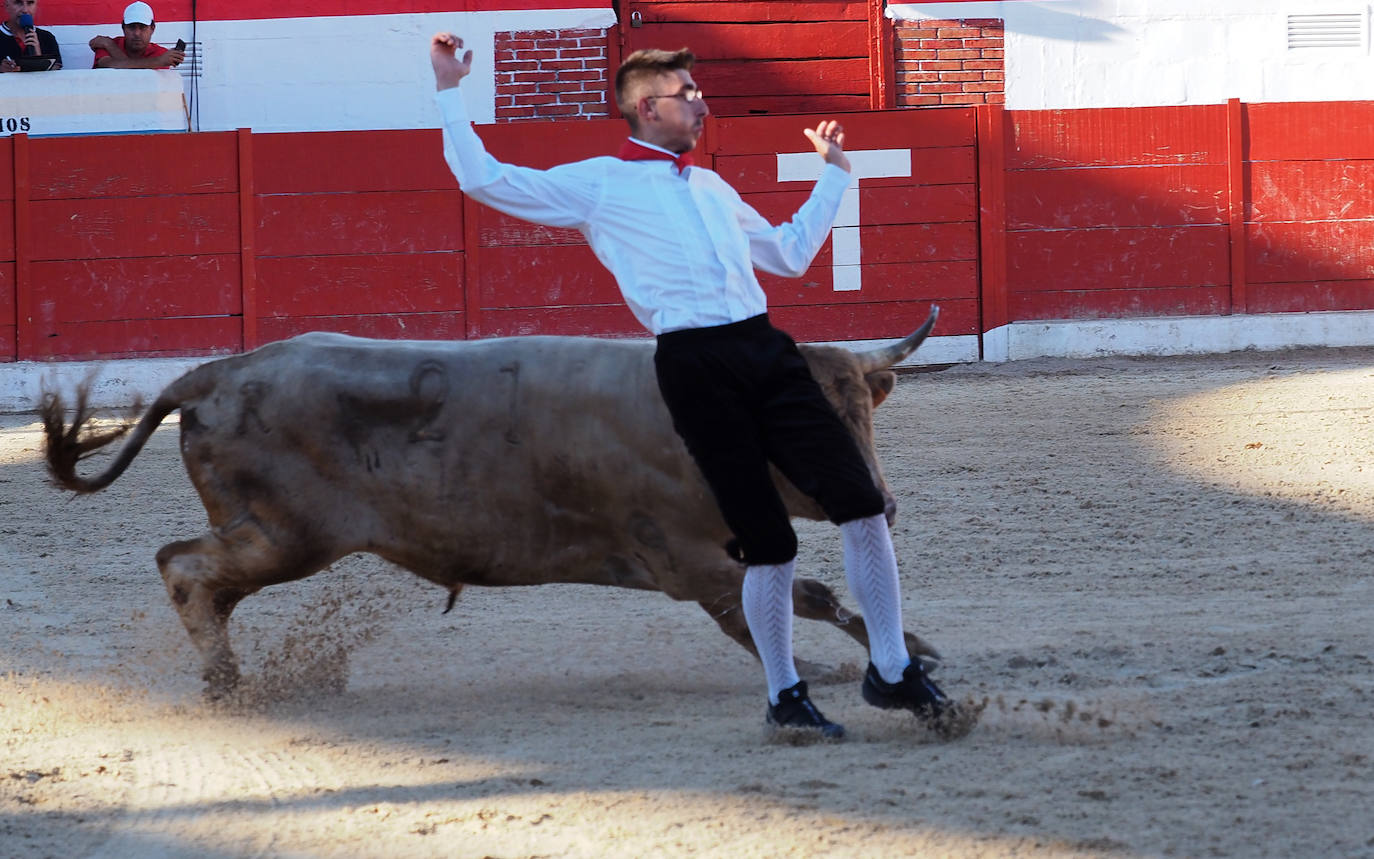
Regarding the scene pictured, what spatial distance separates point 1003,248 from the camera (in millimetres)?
9469

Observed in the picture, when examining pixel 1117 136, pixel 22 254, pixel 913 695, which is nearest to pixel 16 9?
pixel 22 254

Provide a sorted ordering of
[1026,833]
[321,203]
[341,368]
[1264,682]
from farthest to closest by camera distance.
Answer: [321,203]
[341,368]
[1264,682]
[1026,833]

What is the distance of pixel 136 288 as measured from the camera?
917 centimetres

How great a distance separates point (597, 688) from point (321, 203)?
6.14 meters

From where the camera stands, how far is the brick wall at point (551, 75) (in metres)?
10.5

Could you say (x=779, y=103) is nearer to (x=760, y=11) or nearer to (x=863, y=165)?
(x=760, y=11)

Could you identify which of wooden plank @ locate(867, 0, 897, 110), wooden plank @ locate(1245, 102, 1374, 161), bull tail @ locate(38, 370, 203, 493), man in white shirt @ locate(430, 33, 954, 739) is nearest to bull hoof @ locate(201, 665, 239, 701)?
bull tail @ locate(38, 370, 203, 493)

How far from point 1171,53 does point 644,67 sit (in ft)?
27.3

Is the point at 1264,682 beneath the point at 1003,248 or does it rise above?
beneath

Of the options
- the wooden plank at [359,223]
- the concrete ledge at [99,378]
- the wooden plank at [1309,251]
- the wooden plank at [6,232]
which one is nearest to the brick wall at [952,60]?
the wooden plank at [1309,251]

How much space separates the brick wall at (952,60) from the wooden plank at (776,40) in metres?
0.45

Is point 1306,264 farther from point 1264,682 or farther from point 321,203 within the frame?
point 1264,682

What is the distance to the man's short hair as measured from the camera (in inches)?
122

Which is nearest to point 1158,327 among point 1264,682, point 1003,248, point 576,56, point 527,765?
point 1003,248
